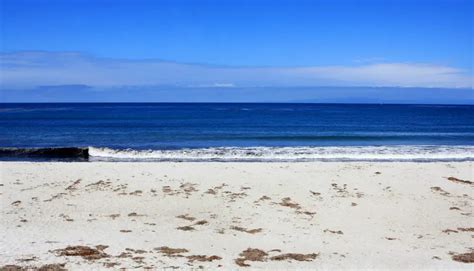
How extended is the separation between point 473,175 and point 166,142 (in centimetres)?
2059

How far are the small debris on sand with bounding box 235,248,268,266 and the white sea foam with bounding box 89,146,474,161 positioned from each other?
14263 mm

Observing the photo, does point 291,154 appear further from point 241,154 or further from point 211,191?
point 211,191

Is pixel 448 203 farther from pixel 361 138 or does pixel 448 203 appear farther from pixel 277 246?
pixel 361 138

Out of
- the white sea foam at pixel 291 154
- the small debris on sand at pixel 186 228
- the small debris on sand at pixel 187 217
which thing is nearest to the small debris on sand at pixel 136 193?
the small debris on sand at pixel 187 217

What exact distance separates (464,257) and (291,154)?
16276mm

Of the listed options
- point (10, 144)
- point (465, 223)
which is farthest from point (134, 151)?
point (465, 223)

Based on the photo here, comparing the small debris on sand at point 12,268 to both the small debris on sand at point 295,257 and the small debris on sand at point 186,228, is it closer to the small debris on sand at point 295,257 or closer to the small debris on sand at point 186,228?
the small debris on sand at point 186,228

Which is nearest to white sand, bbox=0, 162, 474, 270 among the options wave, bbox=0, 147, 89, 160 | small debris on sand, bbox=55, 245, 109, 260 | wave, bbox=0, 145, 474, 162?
small debris on sand, bbox=55, 245, 109, 260

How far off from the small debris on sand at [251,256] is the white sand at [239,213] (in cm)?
12

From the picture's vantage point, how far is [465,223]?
12.1 metres

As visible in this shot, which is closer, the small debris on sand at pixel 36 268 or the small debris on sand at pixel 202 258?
the small debris on sand at pixel 36 268

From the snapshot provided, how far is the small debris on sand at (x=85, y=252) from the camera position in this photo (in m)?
8.95

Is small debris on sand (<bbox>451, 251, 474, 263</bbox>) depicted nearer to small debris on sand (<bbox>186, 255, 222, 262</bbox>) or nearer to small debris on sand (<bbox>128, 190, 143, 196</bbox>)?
small debris on sand (<bbox>186, 255, 222, 262</bbox>)

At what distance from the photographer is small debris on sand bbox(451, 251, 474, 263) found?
9203 millimetres
